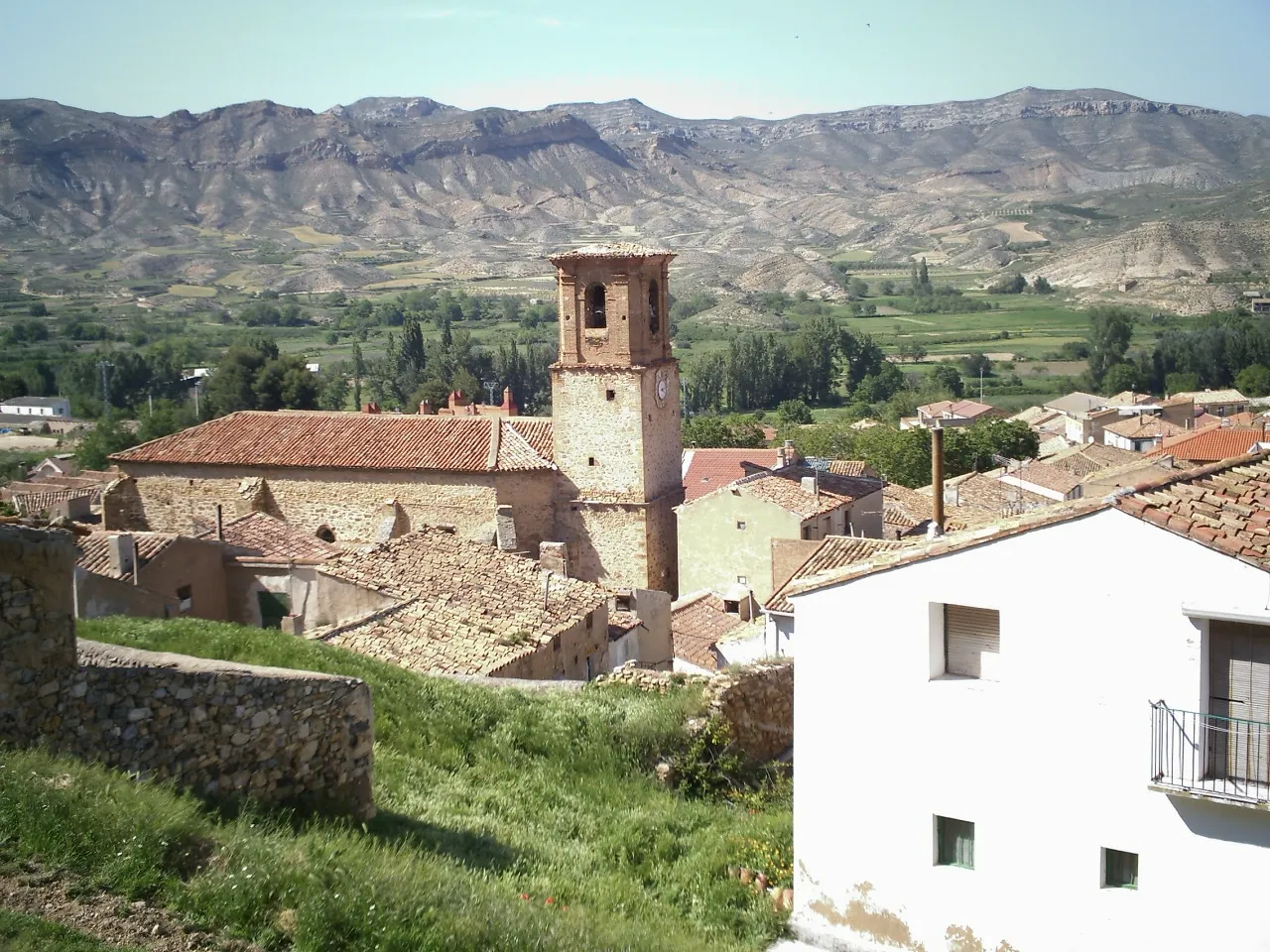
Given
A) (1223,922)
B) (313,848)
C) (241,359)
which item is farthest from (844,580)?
(241,359)

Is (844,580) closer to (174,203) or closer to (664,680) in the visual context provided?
(664,680)

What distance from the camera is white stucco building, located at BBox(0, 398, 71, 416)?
6969 centimetres

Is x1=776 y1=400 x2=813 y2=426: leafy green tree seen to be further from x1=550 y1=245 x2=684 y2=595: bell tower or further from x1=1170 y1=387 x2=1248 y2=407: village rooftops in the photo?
x1=550 y1=245 x2=684 y2=595: bell tower

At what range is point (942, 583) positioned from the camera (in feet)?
25.8

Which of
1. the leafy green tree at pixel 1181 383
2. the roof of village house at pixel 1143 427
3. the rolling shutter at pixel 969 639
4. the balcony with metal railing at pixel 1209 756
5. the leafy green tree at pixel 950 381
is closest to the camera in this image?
the balcony with metal railing at pixel 1209 756

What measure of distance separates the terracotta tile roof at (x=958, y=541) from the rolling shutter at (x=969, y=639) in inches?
A: 14.0

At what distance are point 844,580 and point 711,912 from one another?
2.11 m

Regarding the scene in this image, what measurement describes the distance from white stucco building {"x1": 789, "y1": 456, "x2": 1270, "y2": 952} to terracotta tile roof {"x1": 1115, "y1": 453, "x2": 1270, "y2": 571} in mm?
18

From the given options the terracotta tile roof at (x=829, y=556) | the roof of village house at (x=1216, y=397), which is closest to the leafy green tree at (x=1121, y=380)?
the roof of village house at (x=1216, y=397)

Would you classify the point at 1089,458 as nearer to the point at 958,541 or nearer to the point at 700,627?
the point at 700,627

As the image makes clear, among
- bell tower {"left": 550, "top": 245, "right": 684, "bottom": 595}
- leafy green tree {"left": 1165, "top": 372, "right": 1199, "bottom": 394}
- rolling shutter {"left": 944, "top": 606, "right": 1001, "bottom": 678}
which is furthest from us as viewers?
leafy green tree {"left": 1165, "top": 372, "right": 1199, "bottom": 394}

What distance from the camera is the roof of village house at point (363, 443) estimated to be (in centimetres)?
2370

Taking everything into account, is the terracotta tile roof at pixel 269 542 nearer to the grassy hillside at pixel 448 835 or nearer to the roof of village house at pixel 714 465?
the grassy hillside at pixel 448 835

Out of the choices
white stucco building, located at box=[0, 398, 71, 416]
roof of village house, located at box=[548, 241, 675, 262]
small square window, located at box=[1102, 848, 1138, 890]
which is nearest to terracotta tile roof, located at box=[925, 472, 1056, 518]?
roof of village house, located at box=[548, 241, 675, 262]
